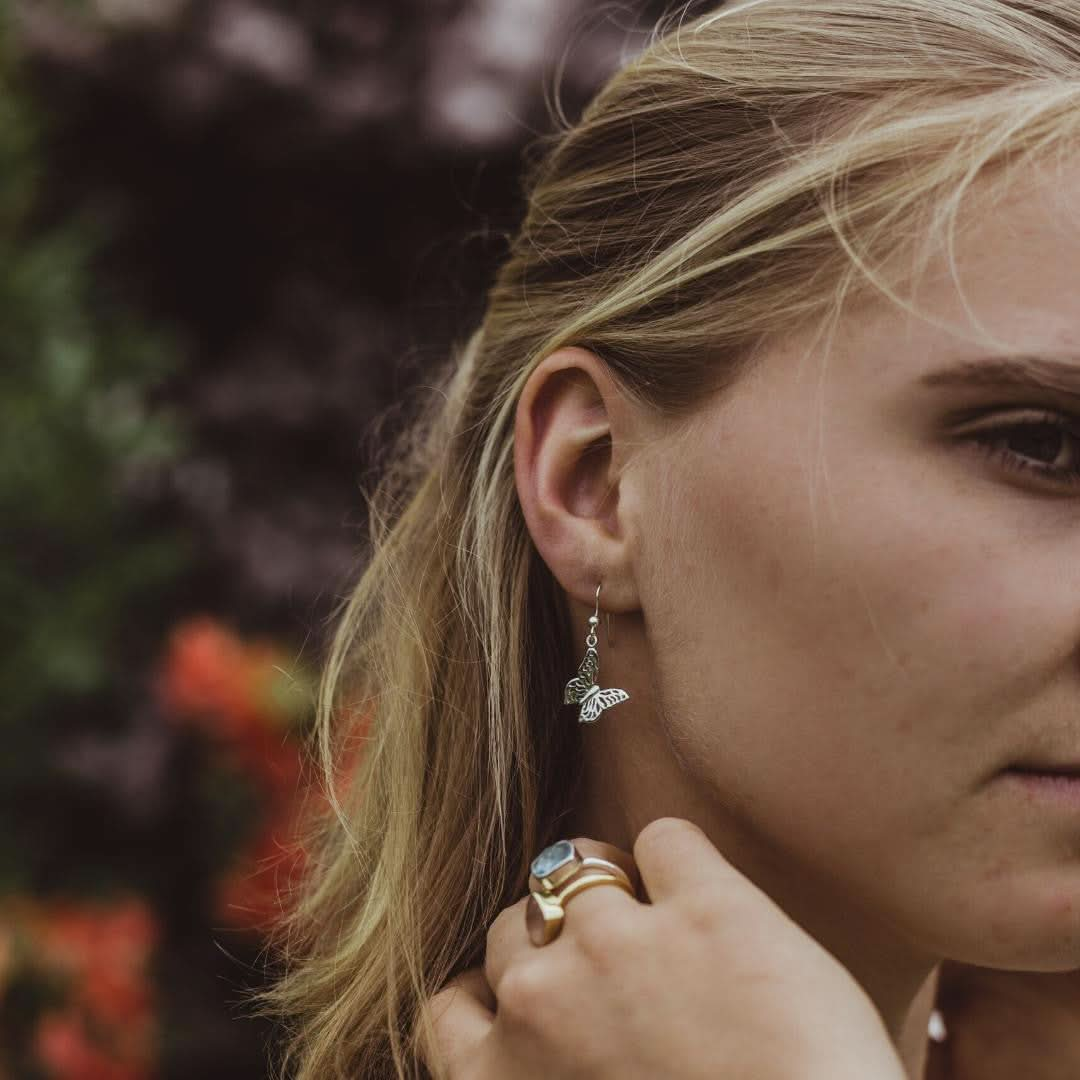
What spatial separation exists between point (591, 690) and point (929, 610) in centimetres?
50

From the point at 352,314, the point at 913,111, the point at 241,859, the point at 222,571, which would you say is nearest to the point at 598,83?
the point at 352,314

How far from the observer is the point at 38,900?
3.68 m

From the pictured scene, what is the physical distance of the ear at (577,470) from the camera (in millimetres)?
1883

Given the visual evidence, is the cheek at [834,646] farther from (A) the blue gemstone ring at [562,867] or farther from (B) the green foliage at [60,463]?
(B) the green foliage at [60,463]

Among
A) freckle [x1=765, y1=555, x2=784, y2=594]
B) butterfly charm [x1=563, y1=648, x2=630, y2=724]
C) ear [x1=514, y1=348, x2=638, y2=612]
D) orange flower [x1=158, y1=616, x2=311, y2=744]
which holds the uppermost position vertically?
orange flower [x1=158, y1=616, x2=311, y2=744]

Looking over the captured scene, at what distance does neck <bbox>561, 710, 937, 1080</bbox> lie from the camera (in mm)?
1865

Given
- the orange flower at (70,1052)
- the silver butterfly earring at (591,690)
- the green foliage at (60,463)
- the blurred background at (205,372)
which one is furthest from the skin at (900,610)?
the green foliage at (60,463)

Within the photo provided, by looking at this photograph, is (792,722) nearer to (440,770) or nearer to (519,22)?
(440,770)

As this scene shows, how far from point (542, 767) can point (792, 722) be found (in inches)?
20.3

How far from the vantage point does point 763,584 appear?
5.56 ft

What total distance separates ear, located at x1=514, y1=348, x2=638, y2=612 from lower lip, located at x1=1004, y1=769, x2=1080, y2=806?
507 millimetres

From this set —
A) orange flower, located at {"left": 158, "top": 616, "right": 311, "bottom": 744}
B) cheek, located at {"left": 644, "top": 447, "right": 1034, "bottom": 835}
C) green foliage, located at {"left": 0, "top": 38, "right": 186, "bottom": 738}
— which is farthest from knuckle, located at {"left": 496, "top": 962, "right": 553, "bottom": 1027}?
green foliage, located at {"left": 0, "top": 38, "right": 186, "bottom": 738}

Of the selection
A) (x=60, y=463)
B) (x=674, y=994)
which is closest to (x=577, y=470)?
(x=674, y=994)

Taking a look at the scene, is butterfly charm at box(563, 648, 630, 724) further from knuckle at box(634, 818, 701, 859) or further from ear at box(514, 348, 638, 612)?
knuckle at box(634, 818, 701, 859)
